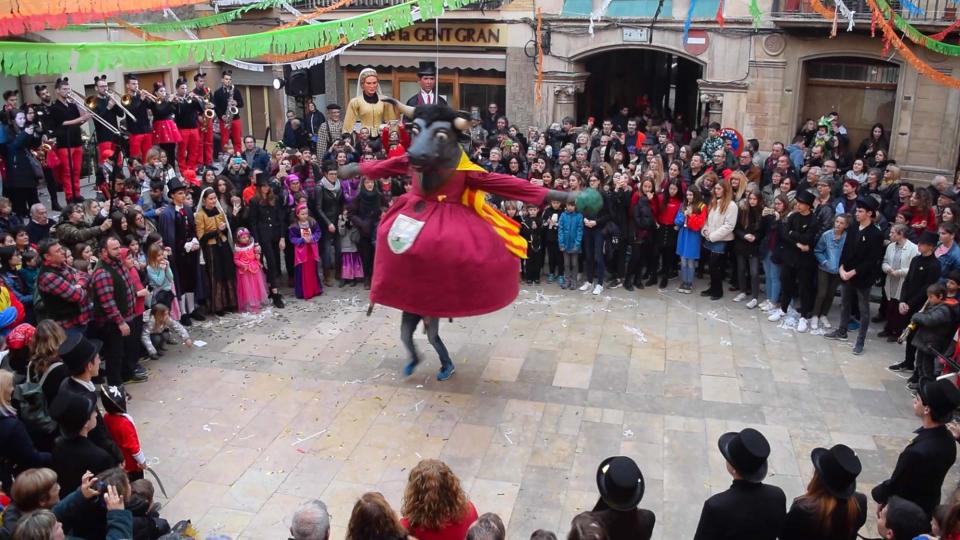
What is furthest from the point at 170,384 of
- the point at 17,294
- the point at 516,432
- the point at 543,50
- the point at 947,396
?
the point at 543,50

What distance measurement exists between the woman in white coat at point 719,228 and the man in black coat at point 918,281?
8.30ft

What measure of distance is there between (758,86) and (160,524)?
1561 centimetres

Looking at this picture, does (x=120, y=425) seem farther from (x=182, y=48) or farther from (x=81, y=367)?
(x=182, y=48)

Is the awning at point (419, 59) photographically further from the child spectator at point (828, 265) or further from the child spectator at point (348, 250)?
the child spectator at point (828, 265)

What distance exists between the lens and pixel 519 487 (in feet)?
24.2

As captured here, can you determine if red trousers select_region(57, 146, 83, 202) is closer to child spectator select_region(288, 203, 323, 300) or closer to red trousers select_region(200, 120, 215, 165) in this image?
red trousers select_region(200, 120, 215, 165)

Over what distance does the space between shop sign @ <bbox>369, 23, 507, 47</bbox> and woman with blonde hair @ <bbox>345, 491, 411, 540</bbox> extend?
57.6 ft

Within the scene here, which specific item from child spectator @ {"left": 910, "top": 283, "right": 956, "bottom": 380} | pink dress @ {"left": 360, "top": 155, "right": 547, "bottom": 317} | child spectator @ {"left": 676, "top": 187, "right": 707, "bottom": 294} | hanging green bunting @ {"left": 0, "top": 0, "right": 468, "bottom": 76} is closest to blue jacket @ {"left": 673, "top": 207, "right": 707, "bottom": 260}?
child spectator @ {"left": 676, "top": 187, "right": 707, "bottom": 294}

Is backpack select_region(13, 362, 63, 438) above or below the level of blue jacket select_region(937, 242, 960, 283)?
below

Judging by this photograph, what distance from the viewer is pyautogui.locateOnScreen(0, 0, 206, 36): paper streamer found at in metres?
5.74

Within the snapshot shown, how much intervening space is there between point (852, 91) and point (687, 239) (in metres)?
7.86

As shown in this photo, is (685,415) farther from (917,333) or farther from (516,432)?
(917,333)

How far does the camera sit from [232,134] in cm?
1708

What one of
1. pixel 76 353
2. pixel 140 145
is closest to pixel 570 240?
pixel 140 145
